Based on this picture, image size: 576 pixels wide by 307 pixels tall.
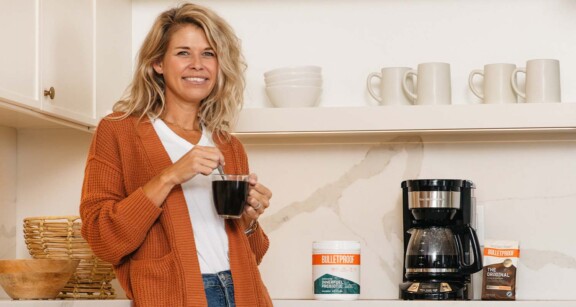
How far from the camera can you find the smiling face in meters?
2.09

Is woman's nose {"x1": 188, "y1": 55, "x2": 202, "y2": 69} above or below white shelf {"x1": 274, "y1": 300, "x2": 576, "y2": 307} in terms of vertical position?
above

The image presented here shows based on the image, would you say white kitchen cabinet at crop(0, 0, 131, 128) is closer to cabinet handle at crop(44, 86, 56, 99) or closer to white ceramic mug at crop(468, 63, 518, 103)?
cabinet handle at crop(44, 86, 56, 99)

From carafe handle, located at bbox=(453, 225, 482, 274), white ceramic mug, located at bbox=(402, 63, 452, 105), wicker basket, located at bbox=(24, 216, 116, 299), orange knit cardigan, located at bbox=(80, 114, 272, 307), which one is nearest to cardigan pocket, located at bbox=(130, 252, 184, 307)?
orange knit cardigan, located at bbox=(80, 114, 272, 307)

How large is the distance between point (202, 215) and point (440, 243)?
0.66 meters

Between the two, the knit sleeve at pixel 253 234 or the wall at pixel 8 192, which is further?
the wall at pixel 8 192

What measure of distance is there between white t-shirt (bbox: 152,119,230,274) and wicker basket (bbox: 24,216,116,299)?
1.60ft

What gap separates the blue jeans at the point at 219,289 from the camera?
1927 millimetres

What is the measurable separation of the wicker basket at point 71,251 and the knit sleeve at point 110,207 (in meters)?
0.47

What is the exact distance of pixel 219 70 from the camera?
7.06ft

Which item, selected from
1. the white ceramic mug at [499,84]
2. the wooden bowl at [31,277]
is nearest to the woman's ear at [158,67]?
the wooden bowl at [31,277]

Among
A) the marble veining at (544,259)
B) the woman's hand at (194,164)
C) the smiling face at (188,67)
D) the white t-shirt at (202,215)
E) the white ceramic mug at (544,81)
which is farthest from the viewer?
the marble veining at (544,259)

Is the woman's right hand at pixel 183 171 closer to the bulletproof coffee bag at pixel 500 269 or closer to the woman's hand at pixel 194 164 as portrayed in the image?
the woman's hand at pixel 194 164

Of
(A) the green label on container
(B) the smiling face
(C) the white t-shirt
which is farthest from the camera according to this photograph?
(A) the green label on container

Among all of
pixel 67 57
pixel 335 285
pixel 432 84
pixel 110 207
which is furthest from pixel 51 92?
pixel 432 84
